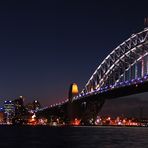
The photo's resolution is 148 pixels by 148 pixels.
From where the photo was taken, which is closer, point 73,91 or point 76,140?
point 76,140

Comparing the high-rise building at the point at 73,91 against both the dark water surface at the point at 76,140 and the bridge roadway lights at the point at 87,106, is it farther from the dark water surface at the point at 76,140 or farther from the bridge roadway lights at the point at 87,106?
the dark water surface at the point at 76,140

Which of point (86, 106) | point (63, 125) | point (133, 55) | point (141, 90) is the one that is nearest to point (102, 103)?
point (86, 106)

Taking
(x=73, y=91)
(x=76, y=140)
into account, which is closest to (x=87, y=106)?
(x=73, y=91)

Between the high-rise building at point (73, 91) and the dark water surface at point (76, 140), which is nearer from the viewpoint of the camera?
the dark water surface at point (76, 140)

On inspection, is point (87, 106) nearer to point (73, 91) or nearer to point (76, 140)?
point (73, 91)

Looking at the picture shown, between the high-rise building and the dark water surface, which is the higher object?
the high-rise building

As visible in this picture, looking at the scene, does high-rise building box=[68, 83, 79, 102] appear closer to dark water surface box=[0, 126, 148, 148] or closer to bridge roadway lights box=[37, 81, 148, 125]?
bridge roadway lights box=[37, 81, 148, 125]

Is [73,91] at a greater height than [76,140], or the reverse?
[73,91]

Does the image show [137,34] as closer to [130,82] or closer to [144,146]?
[130,82]

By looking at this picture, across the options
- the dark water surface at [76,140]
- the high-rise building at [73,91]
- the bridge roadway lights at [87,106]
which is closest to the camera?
the dark water surface at [76,140]

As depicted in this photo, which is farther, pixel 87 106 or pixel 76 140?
pixel 87 106

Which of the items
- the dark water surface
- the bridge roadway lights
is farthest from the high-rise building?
the dark water surface

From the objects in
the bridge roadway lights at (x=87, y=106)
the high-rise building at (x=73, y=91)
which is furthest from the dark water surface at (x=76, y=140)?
the high-rise building at (x=73, y=91)

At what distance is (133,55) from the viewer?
105875mm
